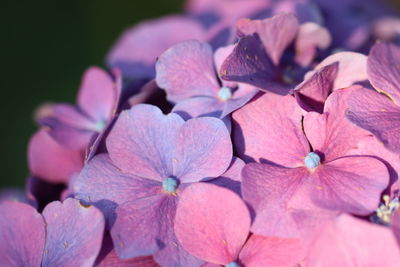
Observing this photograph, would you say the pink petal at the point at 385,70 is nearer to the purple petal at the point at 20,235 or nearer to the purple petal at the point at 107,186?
the purple petal at the point at 107,186

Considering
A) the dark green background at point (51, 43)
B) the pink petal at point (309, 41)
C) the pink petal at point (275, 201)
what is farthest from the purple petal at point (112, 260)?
the dark green background at point (51, 43)

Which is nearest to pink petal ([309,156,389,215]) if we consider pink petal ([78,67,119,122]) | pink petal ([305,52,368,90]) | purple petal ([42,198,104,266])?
pink petal ([305,52,368,90])

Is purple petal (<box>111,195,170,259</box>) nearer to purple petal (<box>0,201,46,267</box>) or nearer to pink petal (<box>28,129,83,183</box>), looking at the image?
purple petal (<box>0,201,46,267</box>)

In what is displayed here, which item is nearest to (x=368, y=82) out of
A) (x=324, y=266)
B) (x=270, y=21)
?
(x=270, y=21)

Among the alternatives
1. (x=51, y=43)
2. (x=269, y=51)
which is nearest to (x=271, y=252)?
(x=269, y=51)

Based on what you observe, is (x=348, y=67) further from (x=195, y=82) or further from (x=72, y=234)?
(x=72, y=234)

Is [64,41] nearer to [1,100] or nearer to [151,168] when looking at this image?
[1,100]
